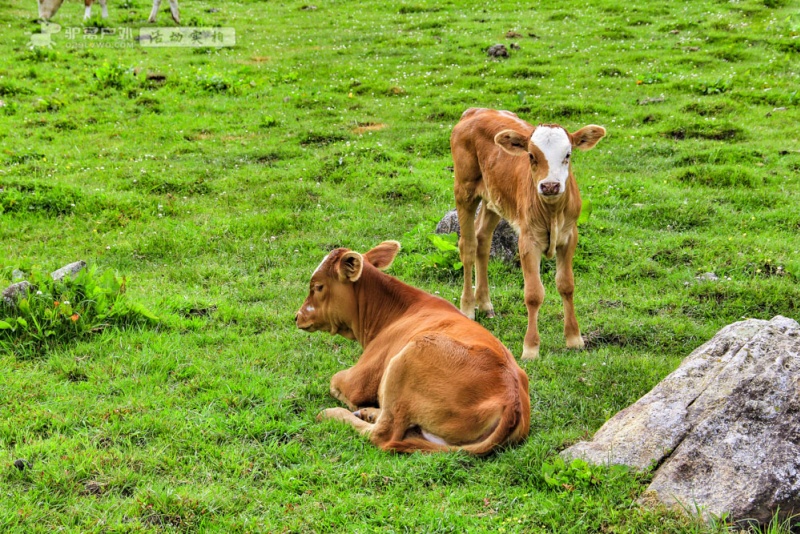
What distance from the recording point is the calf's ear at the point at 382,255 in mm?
7215

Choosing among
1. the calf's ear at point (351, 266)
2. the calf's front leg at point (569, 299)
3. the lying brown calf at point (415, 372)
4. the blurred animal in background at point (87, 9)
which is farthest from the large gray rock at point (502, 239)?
the blurred animal in background at point (87, 9)

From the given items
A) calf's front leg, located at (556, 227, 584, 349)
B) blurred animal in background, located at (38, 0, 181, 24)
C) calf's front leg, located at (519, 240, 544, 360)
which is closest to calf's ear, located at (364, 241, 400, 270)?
calf's front leg, located at (519, 240, 544, 360)

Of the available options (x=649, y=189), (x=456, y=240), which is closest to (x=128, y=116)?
(x=456, y=240)

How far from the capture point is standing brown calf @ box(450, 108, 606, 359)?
7.08 meters

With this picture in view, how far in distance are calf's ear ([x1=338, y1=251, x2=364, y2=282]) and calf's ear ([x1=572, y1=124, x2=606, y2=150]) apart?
2566 millimetres

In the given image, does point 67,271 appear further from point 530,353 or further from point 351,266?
point 530,353

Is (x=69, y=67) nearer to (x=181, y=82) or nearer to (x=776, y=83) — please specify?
(x=181, y=82)

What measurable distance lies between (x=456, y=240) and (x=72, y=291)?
4.69 m

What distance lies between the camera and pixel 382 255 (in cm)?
722

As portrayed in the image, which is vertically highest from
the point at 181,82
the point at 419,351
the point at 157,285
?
the point at 181,82

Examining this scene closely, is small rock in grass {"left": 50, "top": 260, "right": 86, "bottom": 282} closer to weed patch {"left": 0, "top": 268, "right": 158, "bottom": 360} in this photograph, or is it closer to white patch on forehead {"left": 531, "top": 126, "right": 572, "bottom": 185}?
weed patch {"left": 0, "top": 268, "right": 158, "bottom": 360}

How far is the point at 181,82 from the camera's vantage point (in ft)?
57.1

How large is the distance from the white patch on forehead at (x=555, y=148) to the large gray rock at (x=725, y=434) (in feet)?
7.85

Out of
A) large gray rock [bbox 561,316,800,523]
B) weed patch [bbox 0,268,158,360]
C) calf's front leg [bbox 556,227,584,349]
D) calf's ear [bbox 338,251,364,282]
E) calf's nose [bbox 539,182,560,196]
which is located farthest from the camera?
calf's front leg [bbox 556,227,584,349]
